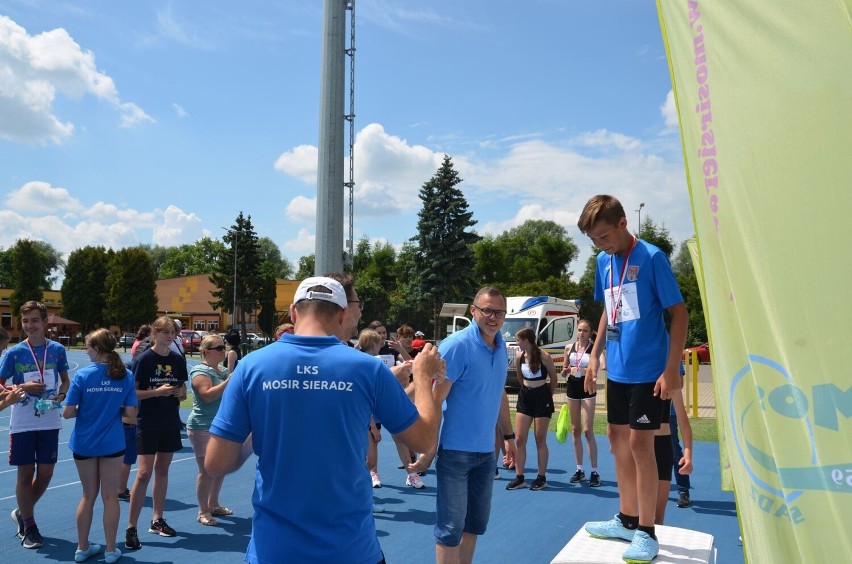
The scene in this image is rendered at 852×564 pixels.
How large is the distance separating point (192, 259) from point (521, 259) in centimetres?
6314

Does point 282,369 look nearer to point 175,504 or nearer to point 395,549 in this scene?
point 395,549

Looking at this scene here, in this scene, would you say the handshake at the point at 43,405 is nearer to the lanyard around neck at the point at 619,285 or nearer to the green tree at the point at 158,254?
the lanyard around neck at the point at 619,285

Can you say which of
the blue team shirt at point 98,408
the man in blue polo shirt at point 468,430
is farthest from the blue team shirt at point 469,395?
the blue team shirt at point 98,408

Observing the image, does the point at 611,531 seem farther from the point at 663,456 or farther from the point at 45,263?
the point at 45,263

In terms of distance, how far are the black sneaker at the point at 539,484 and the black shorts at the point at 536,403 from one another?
849mm

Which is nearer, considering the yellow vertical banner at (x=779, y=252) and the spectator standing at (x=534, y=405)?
the yellow vertical banner at (x=779, y=252)

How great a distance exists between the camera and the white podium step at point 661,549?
3.90 metres

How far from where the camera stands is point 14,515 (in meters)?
6.68

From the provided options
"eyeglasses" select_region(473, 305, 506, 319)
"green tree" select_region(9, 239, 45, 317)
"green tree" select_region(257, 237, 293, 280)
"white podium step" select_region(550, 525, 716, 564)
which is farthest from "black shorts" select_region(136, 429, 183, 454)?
"green tree" select_region(257, 237, 293, 280)

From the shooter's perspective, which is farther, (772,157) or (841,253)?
(772,157)

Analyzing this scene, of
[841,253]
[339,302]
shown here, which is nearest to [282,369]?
[339,302]

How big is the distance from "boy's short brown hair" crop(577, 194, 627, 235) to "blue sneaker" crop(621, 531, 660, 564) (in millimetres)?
1824

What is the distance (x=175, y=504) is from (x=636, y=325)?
6.60 meters

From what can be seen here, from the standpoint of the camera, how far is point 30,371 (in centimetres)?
675
